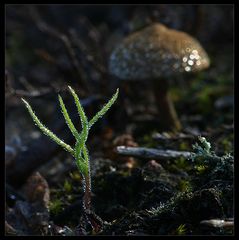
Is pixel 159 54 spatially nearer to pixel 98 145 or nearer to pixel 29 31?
pixel 98 145

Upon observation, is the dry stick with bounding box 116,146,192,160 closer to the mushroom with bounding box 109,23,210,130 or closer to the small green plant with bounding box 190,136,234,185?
the small green plant with bounding box 190,136,234,185

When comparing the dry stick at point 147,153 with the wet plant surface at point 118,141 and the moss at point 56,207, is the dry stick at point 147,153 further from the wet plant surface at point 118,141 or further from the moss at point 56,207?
the moss at point 56,207

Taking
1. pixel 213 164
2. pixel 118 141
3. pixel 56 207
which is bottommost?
pixel 56 207

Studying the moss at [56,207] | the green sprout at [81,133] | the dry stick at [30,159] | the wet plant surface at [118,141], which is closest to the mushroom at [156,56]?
the wet plant surface at [118,141]

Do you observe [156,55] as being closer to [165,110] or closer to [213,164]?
[165,110]

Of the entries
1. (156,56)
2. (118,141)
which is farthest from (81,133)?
(156,56)

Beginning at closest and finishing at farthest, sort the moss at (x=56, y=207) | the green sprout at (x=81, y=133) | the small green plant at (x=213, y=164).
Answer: the green sprout at (x=81, y=133)
the small green plant at (x=213, y=164)
the moss at (x=56, y=207)

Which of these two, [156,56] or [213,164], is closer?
[213,164]
